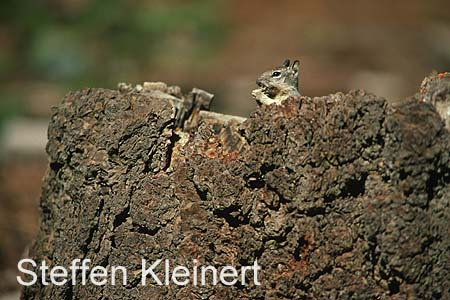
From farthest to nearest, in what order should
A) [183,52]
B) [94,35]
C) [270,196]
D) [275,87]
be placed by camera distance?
[183,52]
[94,35]
[275,87]
[270,196]

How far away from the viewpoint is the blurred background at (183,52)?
7.49 metres

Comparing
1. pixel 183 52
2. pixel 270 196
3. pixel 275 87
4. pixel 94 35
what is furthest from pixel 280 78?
pixel 183 52

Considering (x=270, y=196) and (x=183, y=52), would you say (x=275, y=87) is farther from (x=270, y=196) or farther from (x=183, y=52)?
(x=183, y=52)

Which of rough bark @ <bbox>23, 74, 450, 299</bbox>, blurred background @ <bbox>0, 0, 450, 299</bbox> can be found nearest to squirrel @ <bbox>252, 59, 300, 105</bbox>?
rough bark @ <bbox>23, 74, 450, 299</bbox>

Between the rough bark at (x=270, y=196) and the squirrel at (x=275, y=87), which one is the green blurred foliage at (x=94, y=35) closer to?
the rough bark at (x=270, y=196)

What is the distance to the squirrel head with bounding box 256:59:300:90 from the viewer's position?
264 centimetres

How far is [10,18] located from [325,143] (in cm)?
708

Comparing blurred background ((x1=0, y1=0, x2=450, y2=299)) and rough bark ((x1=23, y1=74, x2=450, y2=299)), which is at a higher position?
blurred background ((x1=0, y1=0, x2=450, y2=299))

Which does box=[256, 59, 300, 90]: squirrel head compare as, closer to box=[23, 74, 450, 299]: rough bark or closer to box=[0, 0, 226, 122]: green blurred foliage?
box=[23, 74, 450, 299]: rough bark

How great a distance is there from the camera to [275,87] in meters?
2.64

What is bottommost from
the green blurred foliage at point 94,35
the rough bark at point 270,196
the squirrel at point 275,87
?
the rough bark at point 270,196

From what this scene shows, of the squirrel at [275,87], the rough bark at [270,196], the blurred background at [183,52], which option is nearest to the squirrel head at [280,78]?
the squirrel at [275,87]

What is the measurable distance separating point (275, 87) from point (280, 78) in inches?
1.4

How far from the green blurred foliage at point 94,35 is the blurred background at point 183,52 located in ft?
0.04
